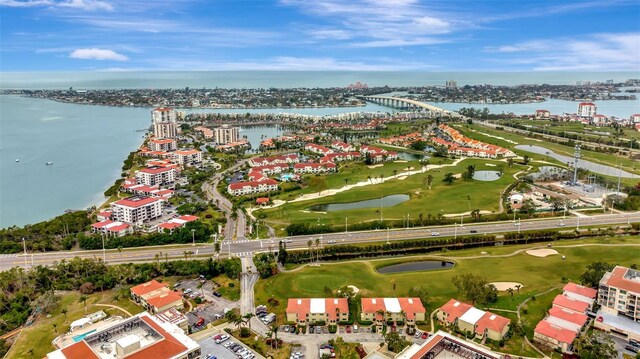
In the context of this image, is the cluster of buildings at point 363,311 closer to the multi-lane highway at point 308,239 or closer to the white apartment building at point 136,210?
the multi-lane highway at point 308,239

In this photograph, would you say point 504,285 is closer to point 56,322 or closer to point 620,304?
point 620,304

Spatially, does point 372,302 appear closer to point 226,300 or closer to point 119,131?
point 226,300

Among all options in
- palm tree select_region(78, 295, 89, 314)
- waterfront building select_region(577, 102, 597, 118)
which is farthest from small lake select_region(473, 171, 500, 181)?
waterfront building select_region(577, 102, 597, 118)

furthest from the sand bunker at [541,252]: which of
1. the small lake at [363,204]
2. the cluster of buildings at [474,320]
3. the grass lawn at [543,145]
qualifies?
the grass lawn at [543,145]

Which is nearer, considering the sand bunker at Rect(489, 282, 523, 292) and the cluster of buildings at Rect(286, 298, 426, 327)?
the cluster of buildings at Rect(286, 298, 426, 327)

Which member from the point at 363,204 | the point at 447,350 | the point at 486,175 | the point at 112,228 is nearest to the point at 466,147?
the point at 486,175

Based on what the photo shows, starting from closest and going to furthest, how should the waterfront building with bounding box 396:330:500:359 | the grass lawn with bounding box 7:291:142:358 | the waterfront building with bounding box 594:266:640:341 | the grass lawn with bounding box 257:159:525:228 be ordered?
the waterfront building with bounding box 396:330:500:359, the grass lawn with bounding box 7:291:142:358, the waterfront building with bounding box 594:266:640:341, the grass lawn with bounding box 257:159:525:228

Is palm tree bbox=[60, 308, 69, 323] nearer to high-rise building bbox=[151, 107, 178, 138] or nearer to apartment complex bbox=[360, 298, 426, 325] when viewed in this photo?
apartment complex bbox=[360, 298, 426, 325]
